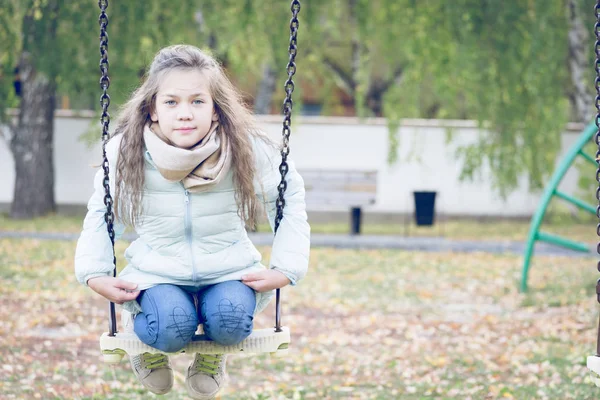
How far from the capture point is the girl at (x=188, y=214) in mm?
3441

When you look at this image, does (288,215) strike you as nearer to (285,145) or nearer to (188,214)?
(285,145)

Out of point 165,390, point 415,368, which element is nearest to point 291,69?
point 165,390

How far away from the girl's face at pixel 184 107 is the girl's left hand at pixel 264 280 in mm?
529

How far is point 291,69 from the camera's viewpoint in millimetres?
3709

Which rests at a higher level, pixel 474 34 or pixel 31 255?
pixel 474 34

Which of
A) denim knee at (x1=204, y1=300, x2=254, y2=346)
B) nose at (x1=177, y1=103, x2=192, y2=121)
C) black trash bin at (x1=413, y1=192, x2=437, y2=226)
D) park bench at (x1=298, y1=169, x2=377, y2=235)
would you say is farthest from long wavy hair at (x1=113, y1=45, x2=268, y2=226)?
black trash bin at (x1=413, y1=192, x2=437, y2=226)

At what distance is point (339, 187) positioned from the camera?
13.5 metres

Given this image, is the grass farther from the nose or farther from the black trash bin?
the nose

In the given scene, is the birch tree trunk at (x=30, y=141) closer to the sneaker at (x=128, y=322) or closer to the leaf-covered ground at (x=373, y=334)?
the leaf-covered ground at (x=373, y=334)

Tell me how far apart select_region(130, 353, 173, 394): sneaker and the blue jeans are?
0.88 feet

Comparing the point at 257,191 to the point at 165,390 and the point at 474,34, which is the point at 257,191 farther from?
the point at 474,34

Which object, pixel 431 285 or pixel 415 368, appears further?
pixel 431 285

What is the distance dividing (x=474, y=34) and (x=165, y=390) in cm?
863

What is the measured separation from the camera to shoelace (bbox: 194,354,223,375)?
372cm
